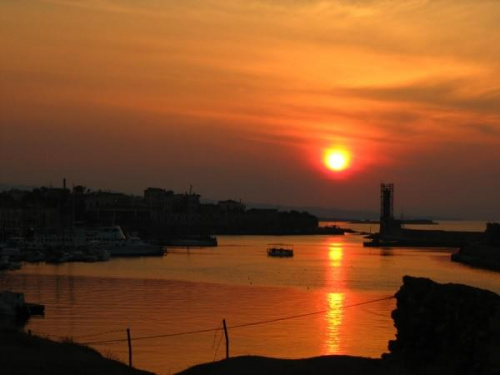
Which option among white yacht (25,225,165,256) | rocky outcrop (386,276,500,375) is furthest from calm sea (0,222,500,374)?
white yacht (25,225,165,256)

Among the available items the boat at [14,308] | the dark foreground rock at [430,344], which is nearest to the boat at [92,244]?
the boat at [14,308]

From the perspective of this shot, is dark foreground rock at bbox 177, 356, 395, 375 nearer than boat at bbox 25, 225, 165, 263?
Yes

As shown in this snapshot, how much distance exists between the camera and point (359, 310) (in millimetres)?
39438

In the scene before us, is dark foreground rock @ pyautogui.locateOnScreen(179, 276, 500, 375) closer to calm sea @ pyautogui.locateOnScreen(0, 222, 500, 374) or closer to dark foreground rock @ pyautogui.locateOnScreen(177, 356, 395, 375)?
dark foreground rock @ pyautogui.locateOnScreen(177, 356, 395, 375)

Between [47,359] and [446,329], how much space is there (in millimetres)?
7327

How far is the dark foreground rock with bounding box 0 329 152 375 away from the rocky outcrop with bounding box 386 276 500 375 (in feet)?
17.6

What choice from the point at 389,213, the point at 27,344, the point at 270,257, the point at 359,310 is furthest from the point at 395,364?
the point at 389,213

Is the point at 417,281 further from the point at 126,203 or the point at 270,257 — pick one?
the point at 126,203

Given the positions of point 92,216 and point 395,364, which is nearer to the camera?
point 395,364

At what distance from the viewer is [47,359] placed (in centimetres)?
1532

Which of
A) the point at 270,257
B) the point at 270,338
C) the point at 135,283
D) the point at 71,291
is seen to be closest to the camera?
the point at 270,338

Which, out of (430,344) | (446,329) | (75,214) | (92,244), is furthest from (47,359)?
(75,214)

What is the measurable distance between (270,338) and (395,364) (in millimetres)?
14927

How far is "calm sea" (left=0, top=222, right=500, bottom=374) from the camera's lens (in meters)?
27.5
